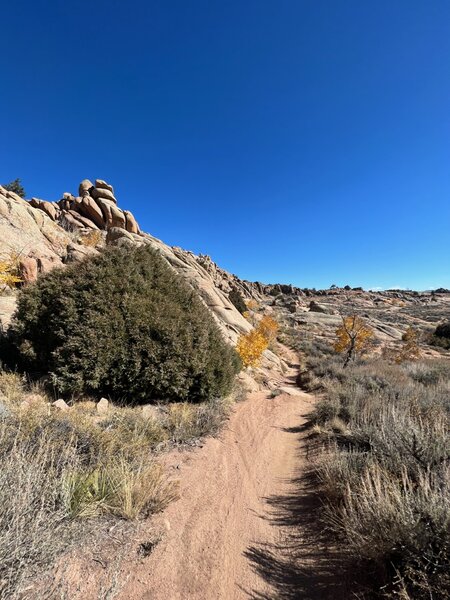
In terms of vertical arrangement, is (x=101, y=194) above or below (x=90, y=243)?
above

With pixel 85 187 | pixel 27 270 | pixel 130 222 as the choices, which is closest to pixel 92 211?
pixel 130 222

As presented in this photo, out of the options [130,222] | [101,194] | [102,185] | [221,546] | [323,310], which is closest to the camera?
[221,546]

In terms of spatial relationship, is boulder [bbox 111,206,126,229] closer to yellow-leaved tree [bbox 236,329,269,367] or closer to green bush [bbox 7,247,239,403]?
yellow-leaved tree [bbox 236,329,269,367]

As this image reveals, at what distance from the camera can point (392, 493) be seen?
289 cm

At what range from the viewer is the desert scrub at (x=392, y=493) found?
2459 mm

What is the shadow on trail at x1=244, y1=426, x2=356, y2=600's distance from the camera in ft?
8.95

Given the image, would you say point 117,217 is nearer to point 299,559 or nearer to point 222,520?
point 222,520

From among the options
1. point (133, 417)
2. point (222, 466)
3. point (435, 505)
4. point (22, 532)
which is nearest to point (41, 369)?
point (133, 417)

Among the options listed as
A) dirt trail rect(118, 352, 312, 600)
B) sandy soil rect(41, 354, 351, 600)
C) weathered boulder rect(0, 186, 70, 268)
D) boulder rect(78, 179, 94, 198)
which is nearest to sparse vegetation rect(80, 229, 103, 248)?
weathered boulder rect(0, 186, 70, 268)

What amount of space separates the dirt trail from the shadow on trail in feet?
0.22

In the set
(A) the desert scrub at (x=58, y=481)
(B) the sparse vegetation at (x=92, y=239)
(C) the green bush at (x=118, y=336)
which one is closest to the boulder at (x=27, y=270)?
(C) the green bush at (x=118, y=336)

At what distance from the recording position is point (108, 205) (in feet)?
92.5

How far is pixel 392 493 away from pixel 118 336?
5.86m

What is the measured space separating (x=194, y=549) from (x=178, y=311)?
205 inches
